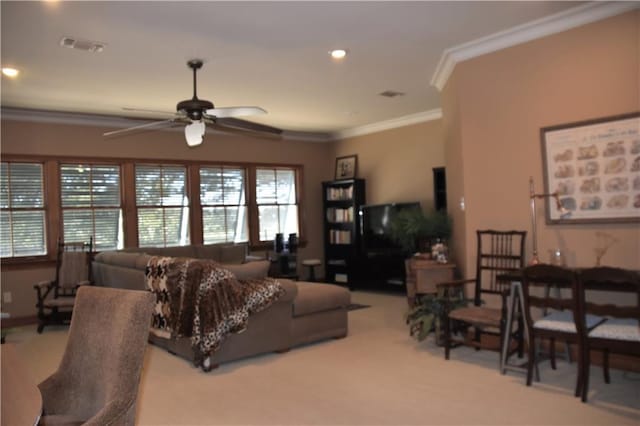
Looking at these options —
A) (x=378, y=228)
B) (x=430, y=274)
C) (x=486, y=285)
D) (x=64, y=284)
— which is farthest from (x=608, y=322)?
(x=64, y=284)

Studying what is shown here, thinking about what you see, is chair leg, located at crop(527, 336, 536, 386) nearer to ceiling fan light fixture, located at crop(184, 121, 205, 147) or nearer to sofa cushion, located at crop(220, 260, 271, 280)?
sofa cushion, located at crop(220, 260, 271, 280)

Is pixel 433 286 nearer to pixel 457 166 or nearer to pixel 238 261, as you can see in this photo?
pixel 457 166

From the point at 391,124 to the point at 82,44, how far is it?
5136 millimetres

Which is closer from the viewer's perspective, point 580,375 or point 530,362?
point 580,375

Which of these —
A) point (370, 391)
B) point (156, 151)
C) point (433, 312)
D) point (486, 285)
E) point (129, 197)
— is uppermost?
point (156, 151)

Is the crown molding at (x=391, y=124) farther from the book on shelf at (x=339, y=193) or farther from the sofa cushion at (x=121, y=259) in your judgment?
the sofa cushion at (x=121, y=259)

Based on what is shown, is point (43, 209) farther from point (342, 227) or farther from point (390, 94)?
point (390, 94)

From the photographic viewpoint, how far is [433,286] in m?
5.09

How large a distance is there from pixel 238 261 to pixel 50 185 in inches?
109

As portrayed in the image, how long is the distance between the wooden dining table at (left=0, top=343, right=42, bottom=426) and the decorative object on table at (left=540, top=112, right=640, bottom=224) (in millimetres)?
3942

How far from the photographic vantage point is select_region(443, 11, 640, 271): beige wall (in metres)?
3.84

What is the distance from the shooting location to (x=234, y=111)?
4410 millimetres

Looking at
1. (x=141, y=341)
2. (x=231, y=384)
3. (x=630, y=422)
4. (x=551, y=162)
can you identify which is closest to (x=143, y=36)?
(x=231, y=384)

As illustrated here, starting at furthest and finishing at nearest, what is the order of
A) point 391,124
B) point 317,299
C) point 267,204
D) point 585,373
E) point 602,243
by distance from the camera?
point 267,204, point 391,124, point 317,299, point 602,243, point 585,373
